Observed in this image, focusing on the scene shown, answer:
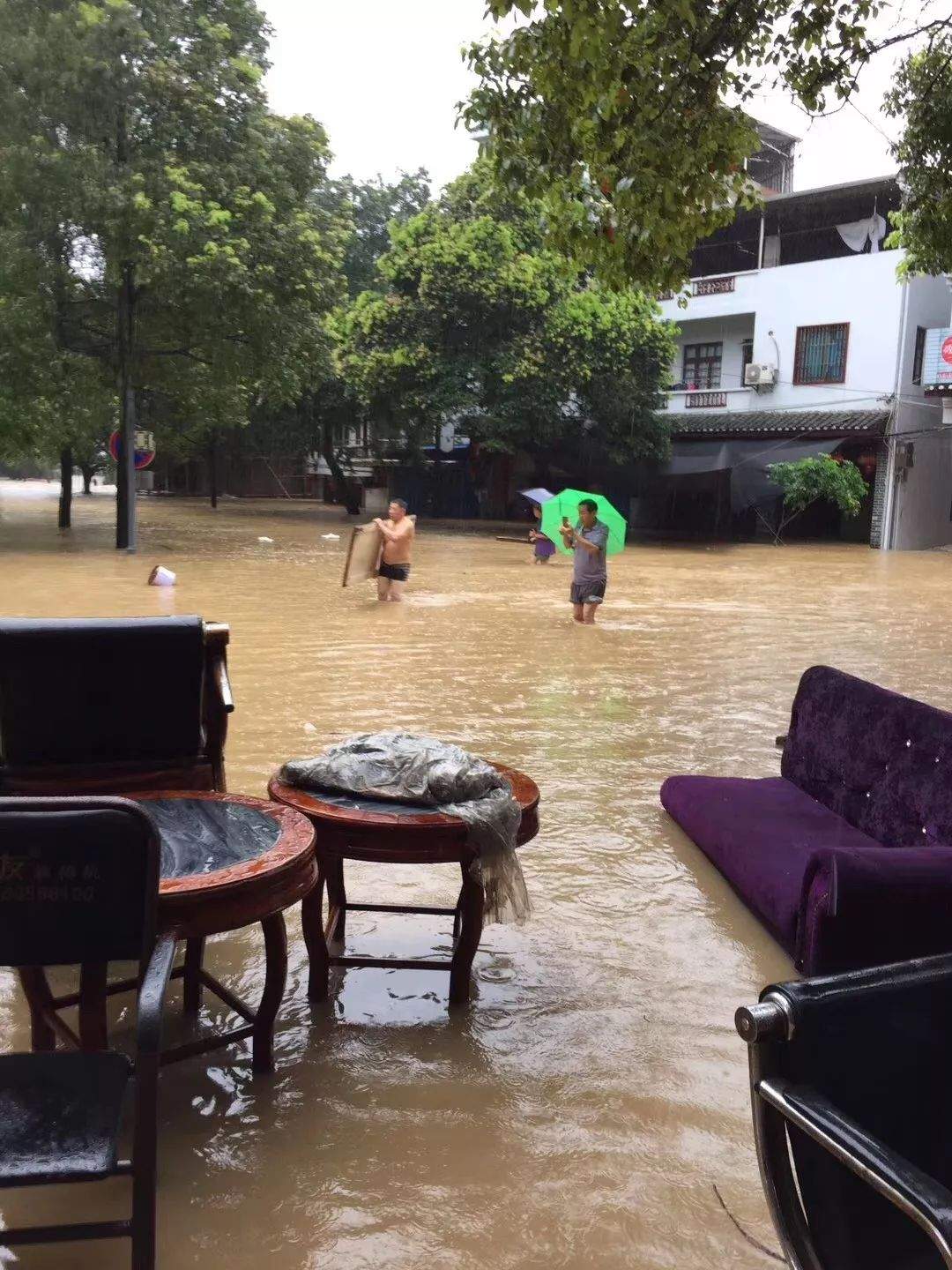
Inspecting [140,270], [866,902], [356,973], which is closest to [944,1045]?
[866,902]

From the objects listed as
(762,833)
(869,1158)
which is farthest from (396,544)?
(869,1158)

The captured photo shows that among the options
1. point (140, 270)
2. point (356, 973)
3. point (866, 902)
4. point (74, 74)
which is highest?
point (74, 74)

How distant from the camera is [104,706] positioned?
158 inches

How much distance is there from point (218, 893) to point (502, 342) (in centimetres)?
2745

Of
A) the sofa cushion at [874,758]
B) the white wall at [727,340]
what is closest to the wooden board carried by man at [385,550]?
the sofa cushion at [874,758]

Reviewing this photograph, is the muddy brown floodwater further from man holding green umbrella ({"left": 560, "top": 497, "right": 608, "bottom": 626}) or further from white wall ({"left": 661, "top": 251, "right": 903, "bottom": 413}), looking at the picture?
white wall ({"left": 661, "top": 251, "right": 903, "bottom": 413})

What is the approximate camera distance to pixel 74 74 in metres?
18.5

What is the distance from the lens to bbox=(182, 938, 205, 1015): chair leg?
361 centimetres

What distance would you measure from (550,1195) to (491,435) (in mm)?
27142

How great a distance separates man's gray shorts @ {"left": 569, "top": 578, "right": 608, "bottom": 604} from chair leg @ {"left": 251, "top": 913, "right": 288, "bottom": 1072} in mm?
10410

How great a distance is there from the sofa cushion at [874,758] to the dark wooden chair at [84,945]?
295 cm

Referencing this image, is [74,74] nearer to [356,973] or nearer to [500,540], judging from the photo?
[500,540]

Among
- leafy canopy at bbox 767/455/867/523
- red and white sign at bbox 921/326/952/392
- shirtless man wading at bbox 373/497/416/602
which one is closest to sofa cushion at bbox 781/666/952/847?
shirtless man wading at bbox 373/497/416/602

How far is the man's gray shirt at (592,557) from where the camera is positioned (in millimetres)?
13094
